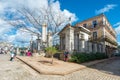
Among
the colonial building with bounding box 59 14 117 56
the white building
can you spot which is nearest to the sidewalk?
the white building

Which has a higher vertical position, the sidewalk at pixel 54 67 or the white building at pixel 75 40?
the white building at pixel 75 40

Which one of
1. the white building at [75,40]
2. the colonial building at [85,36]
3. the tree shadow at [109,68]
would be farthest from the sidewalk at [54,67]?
the colonial building at [85,36]

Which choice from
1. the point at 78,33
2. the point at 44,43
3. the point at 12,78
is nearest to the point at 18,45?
the point at 44,43

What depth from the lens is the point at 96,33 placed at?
32250 mm

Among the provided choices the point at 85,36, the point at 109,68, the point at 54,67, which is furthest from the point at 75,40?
the point at 54,67

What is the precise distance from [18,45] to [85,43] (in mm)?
19565

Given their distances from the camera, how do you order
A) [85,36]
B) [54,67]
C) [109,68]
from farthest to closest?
1. [85,36]
2. [109,68]
3. [54,67]

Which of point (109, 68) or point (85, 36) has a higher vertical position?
point (85, 36)

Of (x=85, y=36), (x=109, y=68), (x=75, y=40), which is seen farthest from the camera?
(x=85, y=36)

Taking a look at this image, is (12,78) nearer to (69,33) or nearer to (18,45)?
(69,33)

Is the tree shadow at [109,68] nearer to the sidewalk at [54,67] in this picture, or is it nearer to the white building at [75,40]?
the sidewalk at [54,67]

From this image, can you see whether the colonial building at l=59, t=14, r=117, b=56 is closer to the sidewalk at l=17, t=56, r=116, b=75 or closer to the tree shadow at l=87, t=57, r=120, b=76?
the tree shadow at l=87, t=57, r=120, b=76

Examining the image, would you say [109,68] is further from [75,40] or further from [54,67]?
[75,40]

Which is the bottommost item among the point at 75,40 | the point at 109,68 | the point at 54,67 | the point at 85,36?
the point at 109,68
